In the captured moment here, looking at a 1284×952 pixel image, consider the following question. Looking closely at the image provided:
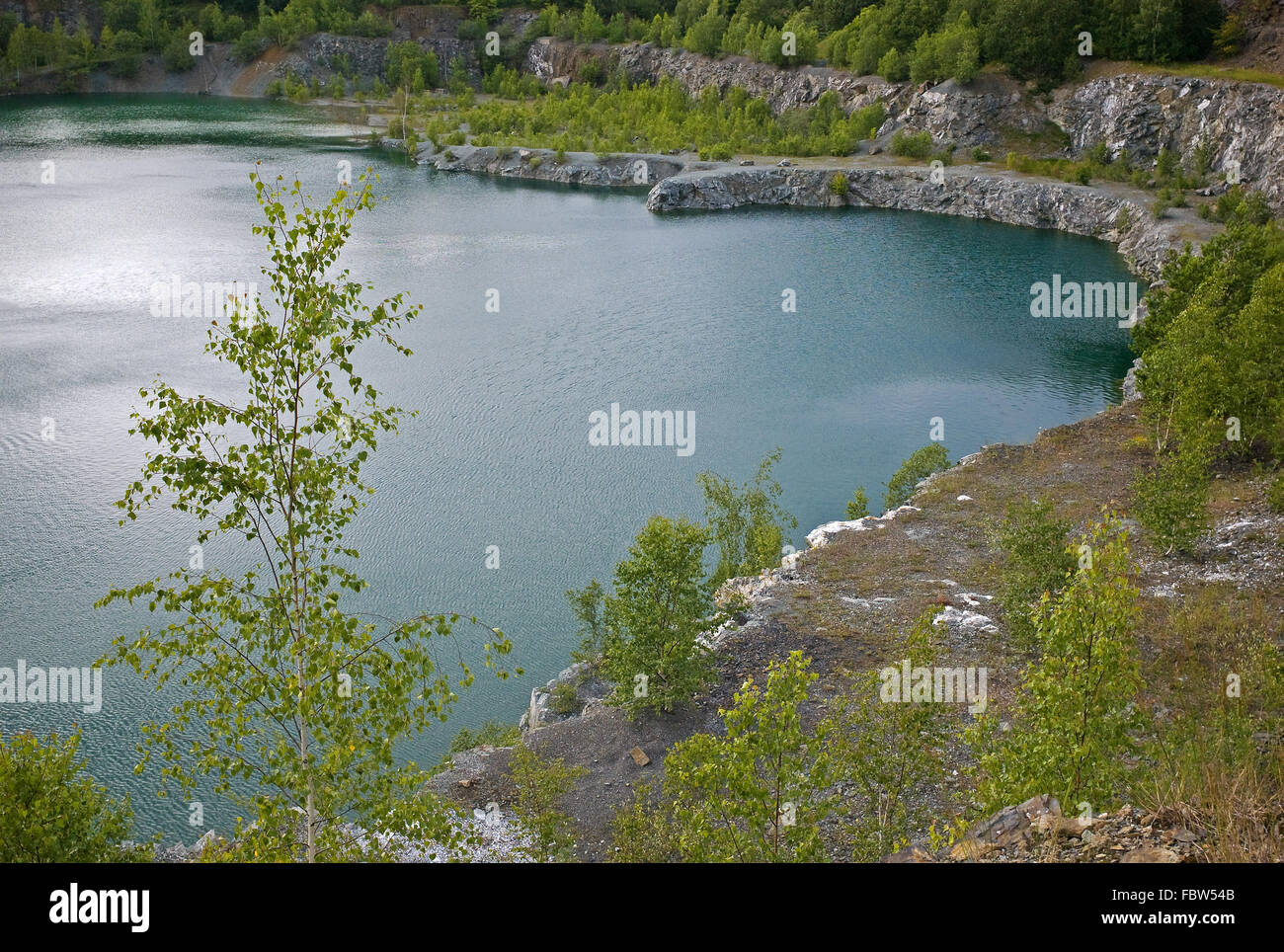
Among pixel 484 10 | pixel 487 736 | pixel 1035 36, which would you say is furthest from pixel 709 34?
pixel 487 736

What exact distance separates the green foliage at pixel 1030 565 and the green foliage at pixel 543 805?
10.0 m

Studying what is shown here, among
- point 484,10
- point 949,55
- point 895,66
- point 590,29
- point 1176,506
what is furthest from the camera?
point 484,10

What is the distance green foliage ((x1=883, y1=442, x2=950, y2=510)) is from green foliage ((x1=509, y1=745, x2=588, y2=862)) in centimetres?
Result: 1905

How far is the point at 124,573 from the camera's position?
31.1 meters

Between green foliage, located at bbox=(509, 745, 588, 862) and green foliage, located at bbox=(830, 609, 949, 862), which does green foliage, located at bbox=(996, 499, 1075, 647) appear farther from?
green foliage, located at bbox=(509, 745, 588, 862)

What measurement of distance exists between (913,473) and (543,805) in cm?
2174

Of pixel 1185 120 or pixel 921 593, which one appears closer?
pixel 921 593

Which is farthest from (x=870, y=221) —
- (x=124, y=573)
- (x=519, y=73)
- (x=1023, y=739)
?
(x=519, y=73)

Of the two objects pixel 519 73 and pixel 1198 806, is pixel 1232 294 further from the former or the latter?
pixel 519 73

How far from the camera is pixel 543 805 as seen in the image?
712 inches

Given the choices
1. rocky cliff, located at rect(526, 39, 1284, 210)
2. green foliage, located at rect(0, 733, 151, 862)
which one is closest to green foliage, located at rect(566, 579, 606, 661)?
green foliage, located at rect(0, 733, 151, 862)

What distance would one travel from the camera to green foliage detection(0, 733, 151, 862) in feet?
39.1

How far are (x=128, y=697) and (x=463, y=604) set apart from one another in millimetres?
8996

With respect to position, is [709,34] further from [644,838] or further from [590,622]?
[644,838]
